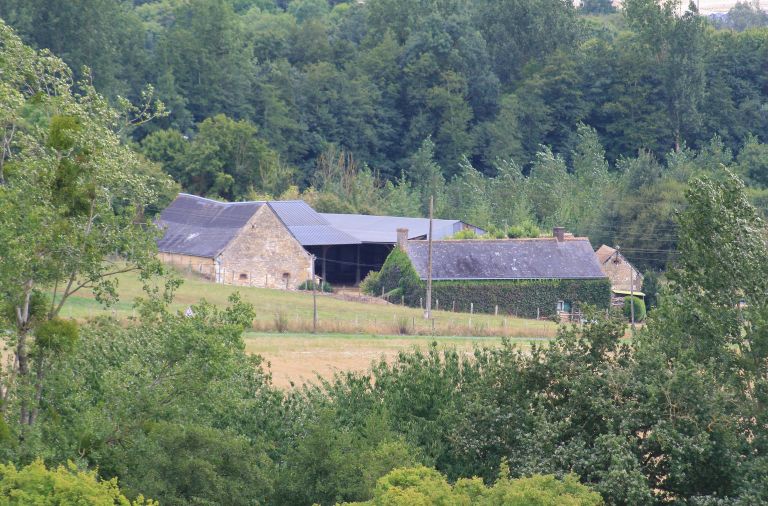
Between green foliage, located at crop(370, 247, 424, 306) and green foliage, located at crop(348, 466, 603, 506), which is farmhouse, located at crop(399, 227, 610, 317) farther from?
green foliage, located at crop(348, 466, 603, 506)

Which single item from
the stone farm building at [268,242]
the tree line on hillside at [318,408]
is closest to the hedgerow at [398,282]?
the stone farm building at [268,242]

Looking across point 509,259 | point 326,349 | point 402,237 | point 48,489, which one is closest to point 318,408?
point 48,489

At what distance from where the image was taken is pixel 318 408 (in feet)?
79.2

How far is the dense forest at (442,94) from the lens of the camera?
92750 mm

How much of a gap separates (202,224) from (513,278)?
56.1 ft

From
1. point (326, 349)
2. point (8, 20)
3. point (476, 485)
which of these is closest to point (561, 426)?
point (476, 485)

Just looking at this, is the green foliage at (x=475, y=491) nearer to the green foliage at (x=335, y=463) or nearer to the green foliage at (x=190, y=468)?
the green foliage at (x=335, y=463)

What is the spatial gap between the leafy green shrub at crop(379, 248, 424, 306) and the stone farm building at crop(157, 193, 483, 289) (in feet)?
13.1

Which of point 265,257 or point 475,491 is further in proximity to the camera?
point 265,257

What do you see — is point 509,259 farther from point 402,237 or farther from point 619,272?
point 619,272

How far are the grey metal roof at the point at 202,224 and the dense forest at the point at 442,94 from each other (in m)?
13.9

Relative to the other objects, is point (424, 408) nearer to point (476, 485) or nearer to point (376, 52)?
point (476, 485)

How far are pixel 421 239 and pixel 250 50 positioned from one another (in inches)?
1699

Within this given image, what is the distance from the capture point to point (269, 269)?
65812 mm
